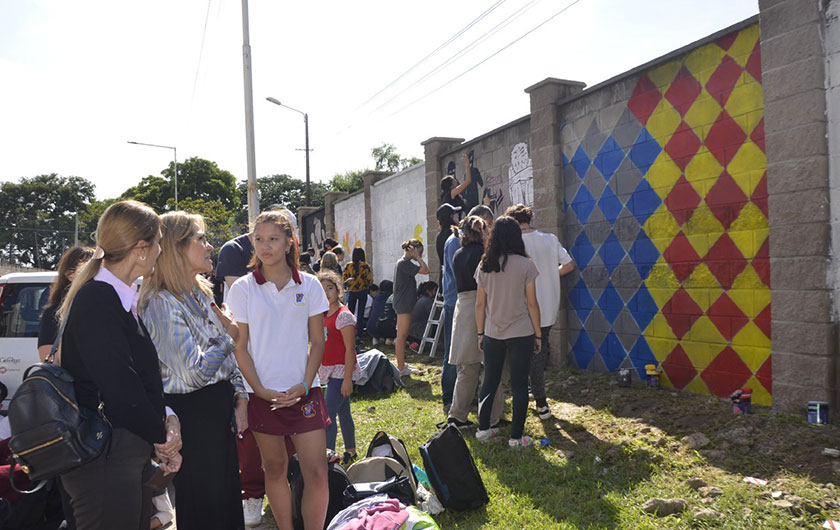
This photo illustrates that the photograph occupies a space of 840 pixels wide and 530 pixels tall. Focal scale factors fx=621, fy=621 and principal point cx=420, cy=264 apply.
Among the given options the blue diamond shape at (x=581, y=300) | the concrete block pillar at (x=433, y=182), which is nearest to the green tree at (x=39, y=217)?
the concrete block pillar at (x=433, y=182)

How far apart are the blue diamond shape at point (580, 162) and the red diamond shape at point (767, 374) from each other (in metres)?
3.06

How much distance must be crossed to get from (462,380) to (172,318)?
11.3 feet

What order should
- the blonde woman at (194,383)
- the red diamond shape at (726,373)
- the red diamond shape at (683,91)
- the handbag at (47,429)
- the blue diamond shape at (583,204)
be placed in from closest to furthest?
the handbag at (47,429), the blonde woman at (194,383), the red diamond shape at (726,373), the red diamond shape at (683,91), the blue diamond shape at (583,204)

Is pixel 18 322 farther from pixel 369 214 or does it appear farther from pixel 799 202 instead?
pixel 369 214

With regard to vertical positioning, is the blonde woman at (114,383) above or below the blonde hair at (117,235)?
below

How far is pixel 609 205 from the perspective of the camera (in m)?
7.11

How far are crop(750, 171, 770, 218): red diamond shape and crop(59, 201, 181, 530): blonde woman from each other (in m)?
4.99

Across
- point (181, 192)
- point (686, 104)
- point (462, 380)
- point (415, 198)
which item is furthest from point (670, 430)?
point (181, 192)

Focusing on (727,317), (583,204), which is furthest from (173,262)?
(583,204)

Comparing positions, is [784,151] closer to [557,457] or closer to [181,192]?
[557,457]

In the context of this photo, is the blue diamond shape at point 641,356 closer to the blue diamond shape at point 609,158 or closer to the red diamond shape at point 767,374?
the red diamond shape at point 767,374

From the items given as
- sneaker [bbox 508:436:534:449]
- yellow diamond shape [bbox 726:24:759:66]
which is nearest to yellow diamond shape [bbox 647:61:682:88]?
yellow diamond shape [bbox 726:24:759:66]

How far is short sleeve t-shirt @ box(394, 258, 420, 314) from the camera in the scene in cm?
928

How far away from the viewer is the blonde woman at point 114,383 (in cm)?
219
